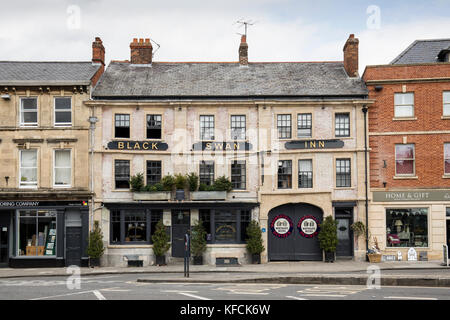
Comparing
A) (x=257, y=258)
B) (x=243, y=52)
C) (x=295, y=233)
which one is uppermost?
(x=243, y=52)

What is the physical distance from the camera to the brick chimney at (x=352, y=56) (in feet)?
99.9

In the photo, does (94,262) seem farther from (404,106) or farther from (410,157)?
(404,106)

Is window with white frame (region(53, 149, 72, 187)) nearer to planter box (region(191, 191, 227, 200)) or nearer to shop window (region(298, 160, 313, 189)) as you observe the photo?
planter box (region(191, 191, 227, 200))

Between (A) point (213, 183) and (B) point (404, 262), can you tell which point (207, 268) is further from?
(B) point (404, 262)

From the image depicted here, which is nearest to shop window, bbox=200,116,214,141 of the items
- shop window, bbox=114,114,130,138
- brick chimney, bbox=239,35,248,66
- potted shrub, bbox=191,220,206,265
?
shop window, bbox=114,114,130,138

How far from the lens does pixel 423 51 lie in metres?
31.2

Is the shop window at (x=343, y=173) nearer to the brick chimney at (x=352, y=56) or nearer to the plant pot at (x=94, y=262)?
the brick chimney at (x=352, y=56)

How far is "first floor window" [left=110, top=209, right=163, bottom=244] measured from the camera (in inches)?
1118

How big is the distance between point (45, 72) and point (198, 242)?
42.4 feet

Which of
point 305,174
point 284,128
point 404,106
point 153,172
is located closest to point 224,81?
point 284,128

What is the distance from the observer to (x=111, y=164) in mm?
28516

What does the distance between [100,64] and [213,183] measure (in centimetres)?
990

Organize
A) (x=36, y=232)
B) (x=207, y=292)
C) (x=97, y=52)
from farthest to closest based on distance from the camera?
1. (x=97, y=52)
2. (x=36, y=232)
3. (x=207, y=292)
